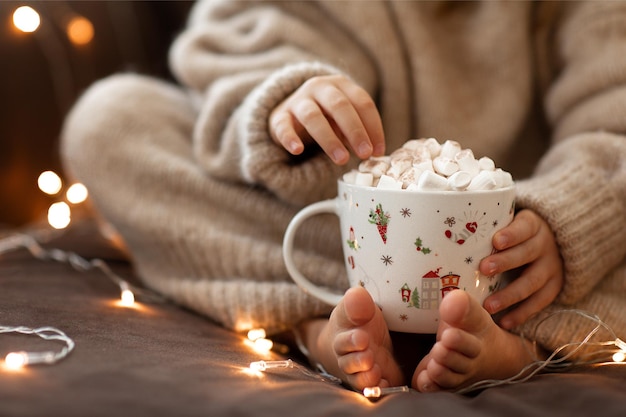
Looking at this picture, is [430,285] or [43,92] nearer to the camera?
[430,285]

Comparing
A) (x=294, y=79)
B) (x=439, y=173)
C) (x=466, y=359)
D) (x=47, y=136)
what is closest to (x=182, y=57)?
(x=294, y=79)

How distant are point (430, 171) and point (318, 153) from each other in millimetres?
181

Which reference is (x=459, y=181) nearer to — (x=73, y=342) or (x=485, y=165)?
(x=485, y=165)

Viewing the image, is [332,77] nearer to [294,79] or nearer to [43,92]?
[294,79]

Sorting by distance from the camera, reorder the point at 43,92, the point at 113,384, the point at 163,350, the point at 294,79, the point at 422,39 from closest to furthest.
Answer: the point at 113,384 < the point at 163,350 < the point at 294,79 < the point at 422,39 < the point at 43,92

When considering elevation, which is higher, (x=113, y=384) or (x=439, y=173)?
(x=439, y=173)

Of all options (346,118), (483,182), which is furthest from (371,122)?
(483,182)

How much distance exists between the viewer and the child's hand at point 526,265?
568mm

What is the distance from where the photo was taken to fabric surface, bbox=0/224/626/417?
→ 1.47 feet

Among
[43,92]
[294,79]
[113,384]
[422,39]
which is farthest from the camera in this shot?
[43,92]

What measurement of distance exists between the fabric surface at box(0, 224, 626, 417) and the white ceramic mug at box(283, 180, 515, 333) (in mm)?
82

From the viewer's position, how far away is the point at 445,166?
0.56 metres

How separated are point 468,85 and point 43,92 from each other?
74 cm

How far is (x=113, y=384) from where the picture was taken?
47cm
